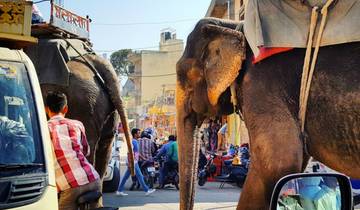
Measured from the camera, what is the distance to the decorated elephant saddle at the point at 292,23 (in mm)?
3812

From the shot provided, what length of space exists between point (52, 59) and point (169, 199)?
590 centimetres

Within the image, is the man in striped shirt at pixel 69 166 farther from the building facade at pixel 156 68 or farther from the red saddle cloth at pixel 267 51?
the building facade at pixel 156 68

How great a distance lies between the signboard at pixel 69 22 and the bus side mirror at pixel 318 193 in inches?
158

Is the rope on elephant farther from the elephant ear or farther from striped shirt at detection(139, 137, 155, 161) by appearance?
striped shirt at detection(139, 137, 155, 161)

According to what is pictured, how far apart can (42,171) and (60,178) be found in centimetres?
132

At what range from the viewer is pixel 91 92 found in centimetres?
627

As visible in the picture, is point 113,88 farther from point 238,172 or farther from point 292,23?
point 238,172

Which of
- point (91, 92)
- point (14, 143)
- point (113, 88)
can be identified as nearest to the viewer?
point (14, 143)

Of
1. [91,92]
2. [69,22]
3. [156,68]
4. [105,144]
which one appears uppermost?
[156,68]

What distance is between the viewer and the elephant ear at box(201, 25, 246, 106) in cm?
443

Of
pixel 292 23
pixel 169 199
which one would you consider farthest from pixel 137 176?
pixel 292 23

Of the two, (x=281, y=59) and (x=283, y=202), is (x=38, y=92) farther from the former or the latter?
(x=281, y=59)

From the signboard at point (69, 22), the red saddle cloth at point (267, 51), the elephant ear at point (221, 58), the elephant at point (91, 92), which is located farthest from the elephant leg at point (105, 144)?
the red saddle cloth at point (267, 51)

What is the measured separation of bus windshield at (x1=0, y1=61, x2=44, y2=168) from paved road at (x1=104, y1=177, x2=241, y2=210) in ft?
24.0
